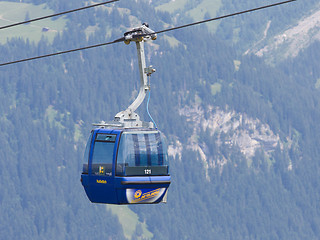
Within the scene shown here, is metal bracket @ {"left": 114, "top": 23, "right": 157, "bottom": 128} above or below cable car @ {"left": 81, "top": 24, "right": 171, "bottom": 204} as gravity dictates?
above

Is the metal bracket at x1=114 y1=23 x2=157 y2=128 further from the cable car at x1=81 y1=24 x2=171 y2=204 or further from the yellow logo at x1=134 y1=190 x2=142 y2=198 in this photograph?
the yellow logo at x1=134 y1=190 x2=142 y2=198

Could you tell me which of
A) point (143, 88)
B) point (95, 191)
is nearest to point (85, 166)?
point (95, 191)

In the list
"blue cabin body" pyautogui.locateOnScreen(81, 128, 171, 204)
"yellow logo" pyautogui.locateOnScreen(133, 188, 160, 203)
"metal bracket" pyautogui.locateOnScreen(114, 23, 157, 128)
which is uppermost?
"metal bracket" pyautogui.locateOnScreen(114, 23, 157, 128)

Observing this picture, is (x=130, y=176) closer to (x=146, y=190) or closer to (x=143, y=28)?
(x=146, y=190)

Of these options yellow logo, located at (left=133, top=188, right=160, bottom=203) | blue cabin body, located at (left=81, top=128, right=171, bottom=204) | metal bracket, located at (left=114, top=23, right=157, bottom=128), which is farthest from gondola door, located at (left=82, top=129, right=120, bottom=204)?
yellow logo, located at (left=133, top=188, right=160, bottom=203)

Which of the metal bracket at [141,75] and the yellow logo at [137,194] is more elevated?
the metal bracket at [141,75]

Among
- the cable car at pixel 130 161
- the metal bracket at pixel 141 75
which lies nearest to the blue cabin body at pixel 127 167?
the cable car at pixel 130 161

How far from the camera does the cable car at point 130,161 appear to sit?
4559 cm

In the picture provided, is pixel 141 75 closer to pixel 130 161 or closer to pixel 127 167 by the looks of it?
pixel 130 161

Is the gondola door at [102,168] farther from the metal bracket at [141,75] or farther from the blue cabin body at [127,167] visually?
the metal bracket at [141,75]

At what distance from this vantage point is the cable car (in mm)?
45594

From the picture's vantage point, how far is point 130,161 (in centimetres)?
Result: 4578

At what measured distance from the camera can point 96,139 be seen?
47.0 meters

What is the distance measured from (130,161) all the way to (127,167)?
1.19 ft
